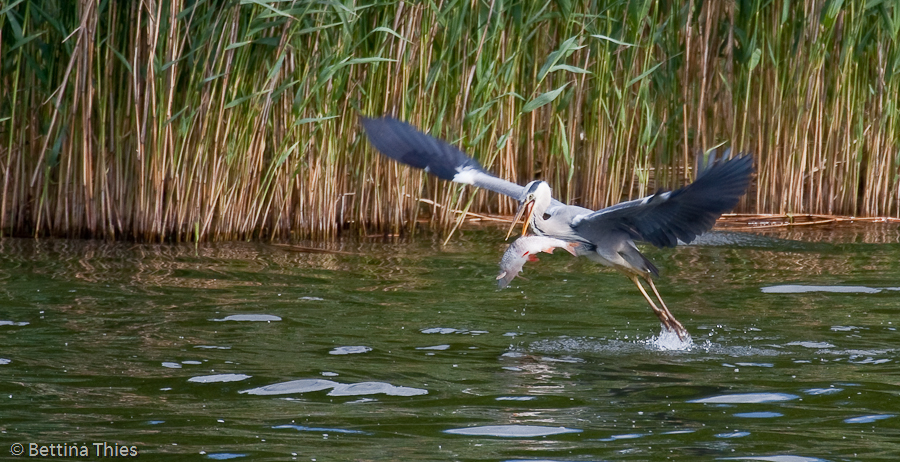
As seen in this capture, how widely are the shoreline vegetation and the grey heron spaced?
83 centimetres

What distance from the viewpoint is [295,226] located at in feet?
24.5

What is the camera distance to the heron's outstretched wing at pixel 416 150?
18.5ft

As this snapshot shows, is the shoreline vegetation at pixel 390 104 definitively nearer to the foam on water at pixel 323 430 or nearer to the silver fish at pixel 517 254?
the silver fish at pixel 517 254

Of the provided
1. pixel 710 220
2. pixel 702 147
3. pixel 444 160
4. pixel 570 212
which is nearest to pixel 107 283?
pixel 444 160

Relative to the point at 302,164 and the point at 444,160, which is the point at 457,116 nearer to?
the point at 302,164

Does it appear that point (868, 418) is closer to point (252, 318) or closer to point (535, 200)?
point (535, 200)

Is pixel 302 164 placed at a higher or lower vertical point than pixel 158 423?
higher

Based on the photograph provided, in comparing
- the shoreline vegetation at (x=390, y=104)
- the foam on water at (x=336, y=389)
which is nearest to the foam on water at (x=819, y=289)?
the shoreline vegetation at (x=390, y=104)

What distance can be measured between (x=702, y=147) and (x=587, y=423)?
5197mm

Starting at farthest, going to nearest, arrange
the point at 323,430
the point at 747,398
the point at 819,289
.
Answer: the point at 819,289 → the point at 747,398 → the point at 323,430

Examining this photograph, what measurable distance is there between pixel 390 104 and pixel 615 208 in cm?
293

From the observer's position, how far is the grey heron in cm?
451

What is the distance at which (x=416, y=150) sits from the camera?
575cm

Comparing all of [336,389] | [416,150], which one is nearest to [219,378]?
[336,389]
